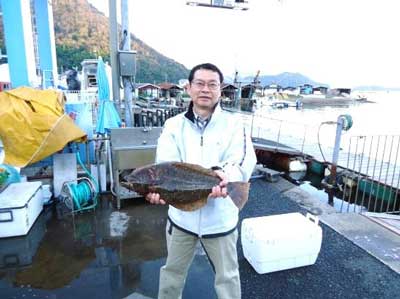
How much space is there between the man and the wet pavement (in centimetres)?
112

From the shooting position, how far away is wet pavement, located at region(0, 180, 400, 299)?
116 inches

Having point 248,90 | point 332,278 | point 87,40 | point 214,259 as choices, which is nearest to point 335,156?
point 332,278

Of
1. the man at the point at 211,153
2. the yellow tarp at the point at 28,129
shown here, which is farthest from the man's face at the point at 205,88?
the yellow tarp at the point at 28,129

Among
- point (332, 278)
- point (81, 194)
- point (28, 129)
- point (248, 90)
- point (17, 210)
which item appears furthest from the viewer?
point (248, 90)

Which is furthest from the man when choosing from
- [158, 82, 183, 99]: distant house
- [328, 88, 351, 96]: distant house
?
[328, 88, 351, 96]: distant house

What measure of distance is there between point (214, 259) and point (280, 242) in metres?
1.26

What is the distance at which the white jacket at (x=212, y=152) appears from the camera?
1997 mm

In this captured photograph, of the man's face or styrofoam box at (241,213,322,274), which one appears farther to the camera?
styrofoam box at (241,213,322,274)

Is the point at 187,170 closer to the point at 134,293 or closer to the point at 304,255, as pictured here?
the point at 134,293

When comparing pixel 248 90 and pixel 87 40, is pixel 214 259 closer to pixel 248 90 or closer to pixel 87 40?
pixel 248 90

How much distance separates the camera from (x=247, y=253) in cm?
340

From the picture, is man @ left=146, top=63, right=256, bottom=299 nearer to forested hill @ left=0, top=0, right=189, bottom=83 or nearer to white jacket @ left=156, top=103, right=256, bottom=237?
white jacket @ left=156, top=103, right=256, bottom=237

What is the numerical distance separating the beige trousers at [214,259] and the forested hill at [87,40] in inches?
2591

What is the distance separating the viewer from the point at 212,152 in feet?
6.57
